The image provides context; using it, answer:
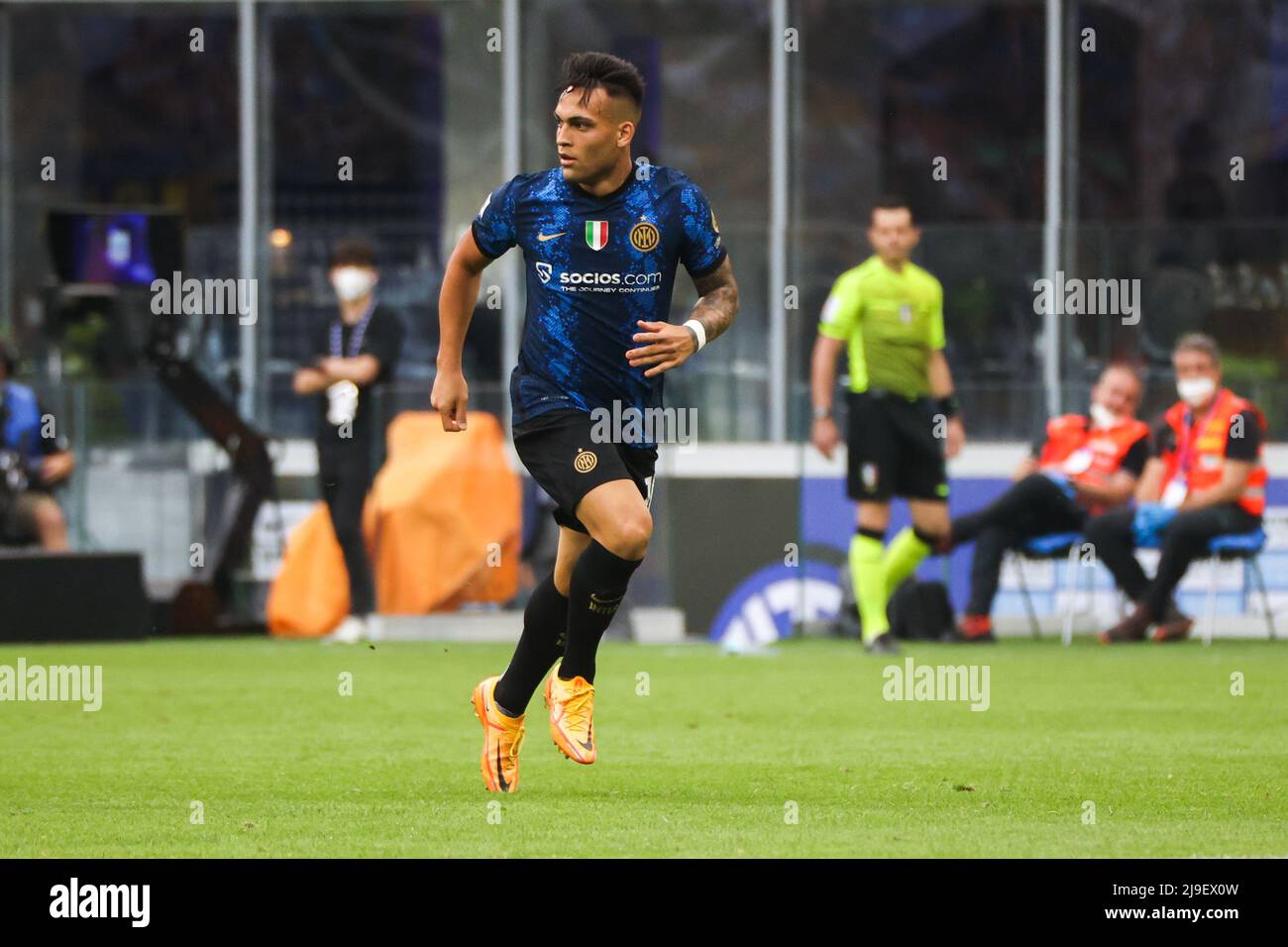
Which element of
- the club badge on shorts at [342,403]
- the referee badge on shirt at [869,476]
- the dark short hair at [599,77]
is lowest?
the referee badge on shirt at [869,476]

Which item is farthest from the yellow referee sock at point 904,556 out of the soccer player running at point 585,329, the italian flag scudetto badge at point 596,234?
the italian flag scudetto badge at point 596,234

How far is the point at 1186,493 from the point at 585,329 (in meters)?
7.89

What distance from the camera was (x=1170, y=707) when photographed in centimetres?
1070

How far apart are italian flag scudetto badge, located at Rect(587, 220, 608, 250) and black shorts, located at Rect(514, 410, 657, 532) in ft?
1.67

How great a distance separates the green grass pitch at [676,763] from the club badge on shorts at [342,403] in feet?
5.61

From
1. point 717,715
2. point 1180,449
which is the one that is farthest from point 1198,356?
point 717,715

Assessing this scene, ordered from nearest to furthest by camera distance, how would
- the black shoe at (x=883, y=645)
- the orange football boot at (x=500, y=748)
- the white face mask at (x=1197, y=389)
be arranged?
the orange football boot at (x=500, y=748), the black shoe at (x=883, y=645), the white face mask at (x=1197, y=389)

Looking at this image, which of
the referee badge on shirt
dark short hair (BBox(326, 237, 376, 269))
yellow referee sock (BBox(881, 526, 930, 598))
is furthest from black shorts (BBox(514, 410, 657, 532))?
dark short hair (BBox(326, 237, 376, 269))

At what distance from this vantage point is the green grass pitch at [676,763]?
6426 mm

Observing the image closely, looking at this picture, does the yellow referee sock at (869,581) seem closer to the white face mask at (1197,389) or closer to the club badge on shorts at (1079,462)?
the club badge on shorts at (1079,462)

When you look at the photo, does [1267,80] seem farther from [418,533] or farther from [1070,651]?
[418,533]

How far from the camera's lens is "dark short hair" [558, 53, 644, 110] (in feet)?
24.1

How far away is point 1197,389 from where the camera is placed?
14602mm
